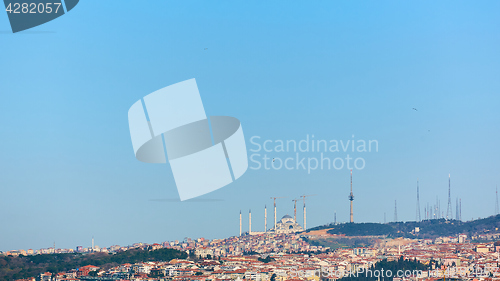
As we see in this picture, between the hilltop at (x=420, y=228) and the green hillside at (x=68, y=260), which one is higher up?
the hilltop at (x=420, y=228)

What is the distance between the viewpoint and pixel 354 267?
172 ft

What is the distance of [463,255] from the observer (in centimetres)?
6162

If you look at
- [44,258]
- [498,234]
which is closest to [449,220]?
[498,234]

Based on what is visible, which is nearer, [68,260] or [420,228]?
[68,260]

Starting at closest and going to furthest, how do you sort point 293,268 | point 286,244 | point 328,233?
point 293,268, point 286,244, point 328,233

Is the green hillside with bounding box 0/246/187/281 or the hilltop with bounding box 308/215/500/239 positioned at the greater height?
the hilltop with bounding box 308/215/500/239

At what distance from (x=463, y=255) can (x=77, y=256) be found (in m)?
25.7

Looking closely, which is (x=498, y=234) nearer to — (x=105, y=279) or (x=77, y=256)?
(x=77, y=256)

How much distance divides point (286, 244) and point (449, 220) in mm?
21570

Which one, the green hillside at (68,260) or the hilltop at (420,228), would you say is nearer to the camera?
the green hillside at (68,260)

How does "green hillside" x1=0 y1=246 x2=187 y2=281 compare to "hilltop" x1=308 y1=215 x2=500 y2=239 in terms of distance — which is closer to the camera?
"green hillside" x1=0 y1=246 x2=187 y2=281

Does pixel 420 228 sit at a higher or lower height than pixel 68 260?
higher

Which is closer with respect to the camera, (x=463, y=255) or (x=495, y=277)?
(x=495, y=277)

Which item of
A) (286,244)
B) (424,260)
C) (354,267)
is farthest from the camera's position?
(286,244)
